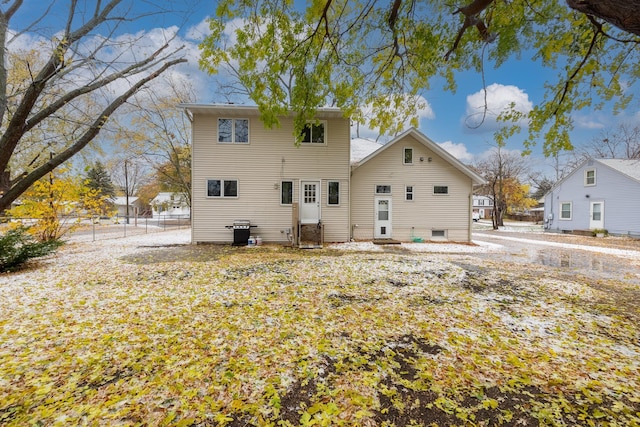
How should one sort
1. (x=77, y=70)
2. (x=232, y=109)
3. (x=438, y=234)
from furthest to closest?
(x=438, y=234), (x=232, y=109), (x=77, y=70)

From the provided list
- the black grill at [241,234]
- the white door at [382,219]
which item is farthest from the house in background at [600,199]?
the black grill at [241,234]

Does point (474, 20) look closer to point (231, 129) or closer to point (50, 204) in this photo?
point (231, 129)

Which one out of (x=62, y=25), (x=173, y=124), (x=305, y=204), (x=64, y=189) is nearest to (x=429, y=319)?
(x=62, y=25)

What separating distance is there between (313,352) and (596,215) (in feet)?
79.7

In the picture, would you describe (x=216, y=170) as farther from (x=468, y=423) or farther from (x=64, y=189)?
(x=468, y=423)

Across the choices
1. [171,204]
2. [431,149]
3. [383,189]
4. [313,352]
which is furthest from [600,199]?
[171,204]

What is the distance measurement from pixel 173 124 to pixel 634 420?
79.8 ft

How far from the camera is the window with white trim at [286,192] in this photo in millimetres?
11633

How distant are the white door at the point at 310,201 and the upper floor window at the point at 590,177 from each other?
20.2 metres

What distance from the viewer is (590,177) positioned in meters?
18.6

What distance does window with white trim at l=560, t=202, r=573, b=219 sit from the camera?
2006 cm

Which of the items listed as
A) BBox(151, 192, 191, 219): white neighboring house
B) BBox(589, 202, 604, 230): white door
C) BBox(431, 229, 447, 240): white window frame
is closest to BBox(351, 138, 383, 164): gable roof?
BBox(431, 229, 447, 240): white window frame

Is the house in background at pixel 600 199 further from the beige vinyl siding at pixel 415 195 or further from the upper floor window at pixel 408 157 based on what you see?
the upper floor window at pixel 408 157

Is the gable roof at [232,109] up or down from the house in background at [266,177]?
up
